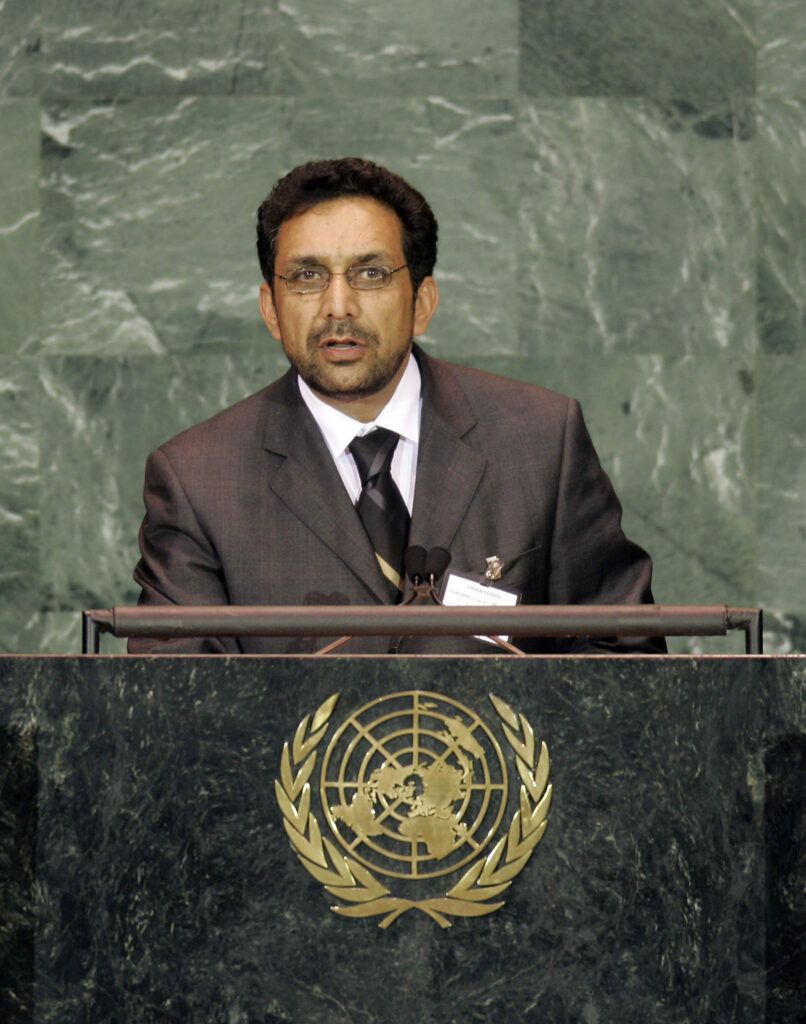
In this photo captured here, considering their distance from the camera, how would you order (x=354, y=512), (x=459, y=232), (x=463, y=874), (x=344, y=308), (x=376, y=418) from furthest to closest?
(x=459, y=232) < (x=376, y=418) < (x=344, y=308) < (x=354, y=512) < (x=463, y=874)

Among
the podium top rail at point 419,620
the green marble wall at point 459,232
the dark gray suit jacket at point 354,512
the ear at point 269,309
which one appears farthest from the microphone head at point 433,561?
the green marble wall at point 459,232

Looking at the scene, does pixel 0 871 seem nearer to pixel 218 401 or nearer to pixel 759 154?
pixel 218 401

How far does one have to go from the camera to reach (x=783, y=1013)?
1.84 metres

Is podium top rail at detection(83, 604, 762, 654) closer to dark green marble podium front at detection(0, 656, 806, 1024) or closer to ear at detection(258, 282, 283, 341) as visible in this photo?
dark green marble podium front at detection(0, 656, 806, 1024)

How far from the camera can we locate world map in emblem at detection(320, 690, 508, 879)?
1854mm

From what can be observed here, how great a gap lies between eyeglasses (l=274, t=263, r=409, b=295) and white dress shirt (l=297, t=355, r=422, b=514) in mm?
198

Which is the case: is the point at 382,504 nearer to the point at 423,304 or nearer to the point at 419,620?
the point at 423,304

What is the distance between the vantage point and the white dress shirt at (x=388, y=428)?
2.98 metres

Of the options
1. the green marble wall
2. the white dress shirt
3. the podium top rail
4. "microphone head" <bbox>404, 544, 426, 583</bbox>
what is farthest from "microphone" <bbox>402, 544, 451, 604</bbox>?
the green marble wall

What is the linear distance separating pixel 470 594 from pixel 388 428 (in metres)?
0.46

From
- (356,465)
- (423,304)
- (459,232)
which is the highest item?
(459,232)

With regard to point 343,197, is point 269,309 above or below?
below

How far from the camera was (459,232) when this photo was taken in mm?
4293

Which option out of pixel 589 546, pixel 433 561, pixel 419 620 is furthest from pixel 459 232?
pixel 419 620
